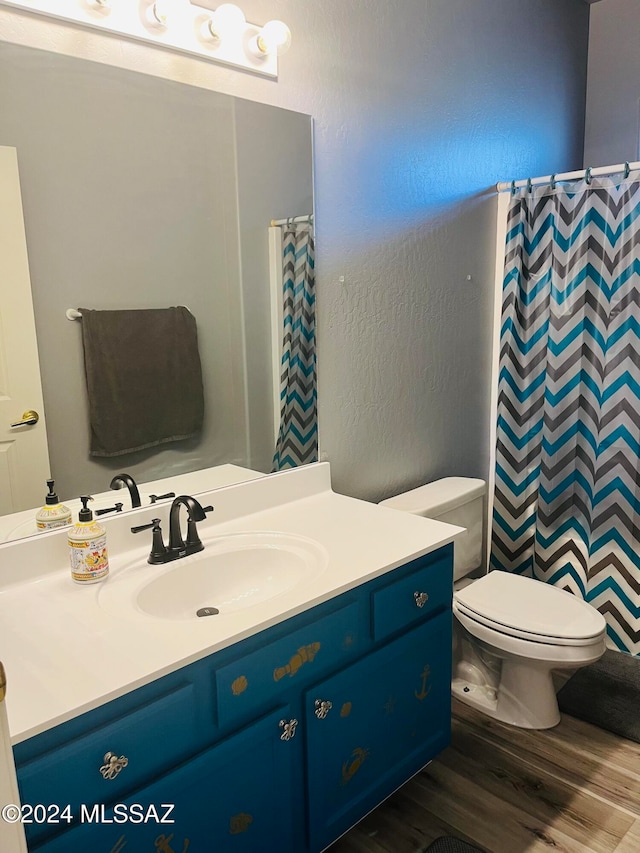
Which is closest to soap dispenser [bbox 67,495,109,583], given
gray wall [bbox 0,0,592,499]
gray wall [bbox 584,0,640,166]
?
gray wall [bbox 0,0,592,499]

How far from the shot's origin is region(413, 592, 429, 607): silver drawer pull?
5.37 feet

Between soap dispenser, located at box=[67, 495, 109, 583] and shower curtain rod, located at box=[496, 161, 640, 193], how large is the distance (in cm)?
206

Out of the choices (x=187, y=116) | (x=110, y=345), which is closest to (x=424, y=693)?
(x=110, y=345)

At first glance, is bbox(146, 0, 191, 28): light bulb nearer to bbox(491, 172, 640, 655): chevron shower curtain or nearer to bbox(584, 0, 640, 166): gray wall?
bbox(491, 172, 640, 655): chevron shower curtain

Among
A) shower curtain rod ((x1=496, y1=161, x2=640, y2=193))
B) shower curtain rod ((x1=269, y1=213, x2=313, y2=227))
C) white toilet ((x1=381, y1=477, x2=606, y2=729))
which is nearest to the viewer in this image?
shower curtain rod ((x1=269, y1=213, x2=313, y2=227))

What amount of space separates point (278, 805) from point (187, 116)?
62.5 inches

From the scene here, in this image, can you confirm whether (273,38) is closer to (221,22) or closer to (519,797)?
(221,22)

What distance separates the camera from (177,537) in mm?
1565

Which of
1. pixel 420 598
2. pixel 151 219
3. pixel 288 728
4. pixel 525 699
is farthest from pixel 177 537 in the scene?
pixel 525 699

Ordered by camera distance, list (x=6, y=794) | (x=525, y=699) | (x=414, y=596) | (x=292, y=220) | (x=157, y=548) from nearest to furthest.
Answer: (x=6, y=794) < (x=157, y=548) < (x=414, y=596) < (x=292, y=220) < (x=525, y=699)

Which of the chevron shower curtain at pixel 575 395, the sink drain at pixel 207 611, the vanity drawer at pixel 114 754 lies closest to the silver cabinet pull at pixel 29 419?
the sink drain at pixel 207 611

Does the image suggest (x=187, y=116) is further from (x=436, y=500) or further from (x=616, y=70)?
(x=616, y=70)

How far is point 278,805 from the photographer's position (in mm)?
1345

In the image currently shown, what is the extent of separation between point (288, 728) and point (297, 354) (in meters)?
1.05
